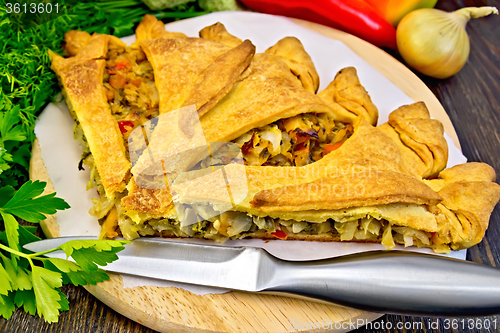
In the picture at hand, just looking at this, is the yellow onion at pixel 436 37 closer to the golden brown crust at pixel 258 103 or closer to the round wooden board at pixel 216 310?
the golden brown crust at pixel 258 103

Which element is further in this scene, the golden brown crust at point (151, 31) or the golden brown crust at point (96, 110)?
the golden brown crust at point (151, 31)

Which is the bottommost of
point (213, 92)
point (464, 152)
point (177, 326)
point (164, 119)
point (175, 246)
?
point (177, 326)

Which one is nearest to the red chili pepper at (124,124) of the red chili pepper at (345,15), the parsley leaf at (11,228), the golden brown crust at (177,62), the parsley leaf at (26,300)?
the golden brown crust at (177,62)

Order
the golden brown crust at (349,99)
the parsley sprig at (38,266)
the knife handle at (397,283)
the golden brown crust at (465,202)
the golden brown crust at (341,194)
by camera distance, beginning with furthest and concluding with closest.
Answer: the golden brown crust at (349,99) → the golden brown crust at (465,202) → the golden brown crust at (341,194) → the parsley sprig at (38,266) → the knife handle at (397,283)

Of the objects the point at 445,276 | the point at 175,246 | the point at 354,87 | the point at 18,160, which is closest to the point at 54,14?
the point at 18,160

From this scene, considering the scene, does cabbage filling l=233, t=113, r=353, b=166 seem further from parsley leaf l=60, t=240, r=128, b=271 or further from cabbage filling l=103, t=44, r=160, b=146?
parsley leaf l=60, t=240, r=128, b=271

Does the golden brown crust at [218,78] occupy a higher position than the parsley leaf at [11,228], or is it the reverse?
the golden brown crust at [218,78]

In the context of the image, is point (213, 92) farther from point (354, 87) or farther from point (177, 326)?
point (177, 326)
